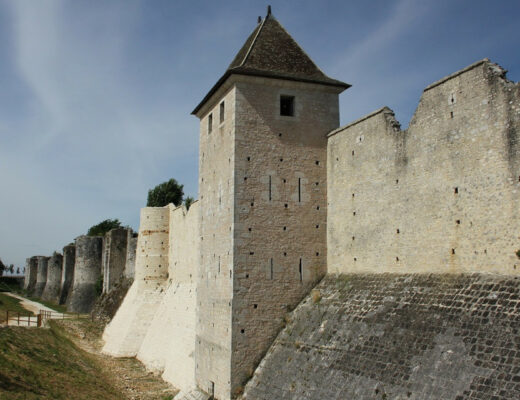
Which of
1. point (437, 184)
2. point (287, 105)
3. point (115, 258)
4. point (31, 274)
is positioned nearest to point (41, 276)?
point (31, 274)

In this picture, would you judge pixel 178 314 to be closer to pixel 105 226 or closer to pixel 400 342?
pixel 400 342

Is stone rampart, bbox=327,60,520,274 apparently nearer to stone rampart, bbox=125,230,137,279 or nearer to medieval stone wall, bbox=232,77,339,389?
medieval stone wall, bbox=232,77,339,389

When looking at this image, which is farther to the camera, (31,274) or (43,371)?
(31,274)

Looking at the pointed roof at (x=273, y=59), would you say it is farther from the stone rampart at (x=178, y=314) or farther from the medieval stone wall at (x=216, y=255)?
the stone rampart at (x=178, y=314)

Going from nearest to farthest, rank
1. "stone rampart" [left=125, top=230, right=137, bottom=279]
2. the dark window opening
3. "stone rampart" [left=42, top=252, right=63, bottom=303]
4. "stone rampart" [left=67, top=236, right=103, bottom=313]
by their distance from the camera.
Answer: the dark window opening
"stone rampart" [left=125, top=230, right=137, bottom=279]
"stone rampart" [left=67, top=236, right=103, bottom=313]
"stone rampart" [left=42, top=252, right=63, bottom=303]

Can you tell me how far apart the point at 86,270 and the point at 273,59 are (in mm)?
31247

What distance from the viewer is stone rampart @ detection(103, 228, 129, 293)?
34594 mm

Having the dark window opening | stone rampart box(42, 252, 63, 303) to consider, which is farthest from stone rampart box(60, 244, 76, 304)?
the dark window opening

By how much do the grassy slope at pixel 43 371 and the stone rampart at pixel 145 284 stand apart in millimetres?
4349

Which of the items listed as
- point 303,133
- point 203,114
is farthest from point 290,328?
point 203,114

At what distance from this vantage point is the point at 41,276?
5981 centimetres

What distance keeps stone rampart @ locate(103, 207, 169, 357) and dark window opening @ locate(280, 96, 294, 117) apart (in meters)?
13.5

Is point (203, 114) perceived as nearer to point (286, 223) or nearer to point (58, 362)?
point (286, 223)

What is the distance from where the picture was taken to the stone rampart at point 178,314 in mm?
18609
